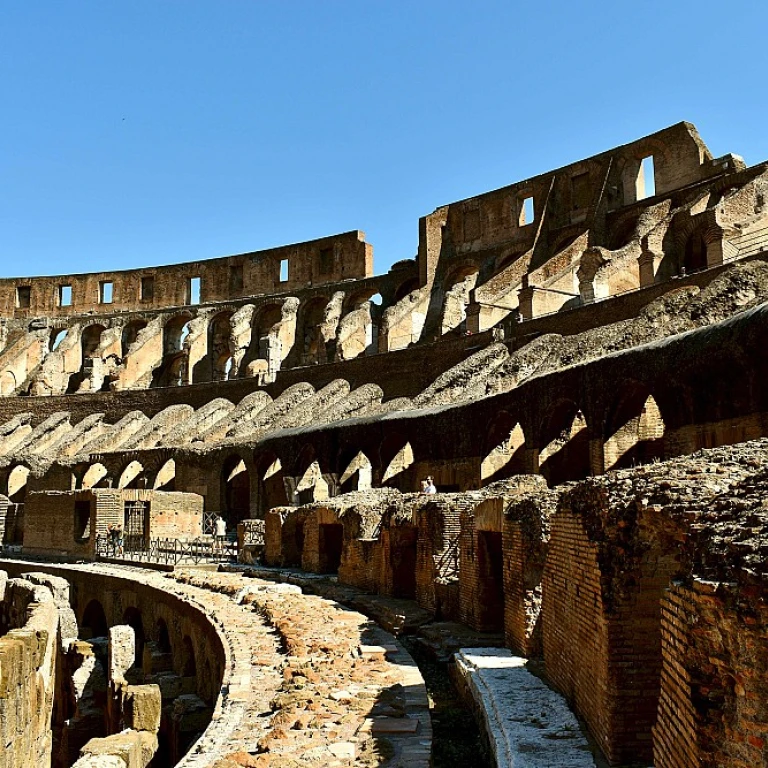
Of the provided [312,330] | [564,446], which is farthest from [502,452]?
[312,330]

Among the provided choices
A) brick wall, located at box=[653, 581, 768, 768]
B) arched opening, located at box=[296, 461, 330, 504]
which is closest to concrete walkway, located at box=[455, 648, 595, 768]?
brick wall, located at box=[653, 581, 768, 768]

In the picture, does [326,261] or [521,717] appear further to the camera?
[326,261]

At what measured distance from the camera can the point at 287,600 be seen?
12.8 m

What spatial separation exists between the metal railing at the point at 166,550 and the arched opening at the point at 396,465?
15.0ft

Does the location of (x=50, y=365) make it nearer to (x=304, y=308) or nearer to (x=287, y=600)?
(x=304, y=308)

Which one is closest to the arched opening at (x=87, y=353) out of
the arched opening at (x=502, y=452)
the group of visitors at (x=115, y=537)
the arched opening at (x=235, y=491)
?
the arched opening at (x=235, y=491)

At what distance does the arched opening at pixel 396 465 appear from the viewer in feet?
75.7

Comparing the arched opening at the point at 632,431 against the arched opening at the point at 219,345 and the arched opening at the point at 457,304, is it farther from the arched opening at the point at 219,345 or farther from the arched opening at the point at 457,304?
the arched opening at the point at 219,345

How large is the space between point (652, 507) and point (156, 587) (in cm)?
1177

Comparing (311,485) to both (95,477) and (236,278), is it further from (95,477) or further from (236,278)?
(236,278)

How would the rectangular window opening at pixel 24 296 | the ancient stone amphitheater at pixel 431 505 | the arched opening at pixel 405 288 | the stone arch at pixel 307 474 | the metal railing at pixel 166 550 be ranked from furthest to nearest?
the rectangular window opening at pixel 24 296
the arched opening at pixel 405 288
the stone arch at pixel 307 474
the metal railing at pixel 166 550
the ancient stone amphitheater at pixel 431 505

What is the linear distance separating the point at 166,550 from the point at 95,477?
11.9 meters

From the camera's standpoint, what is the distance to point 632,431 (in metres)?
17.0

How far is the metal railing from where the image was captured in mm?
20672
